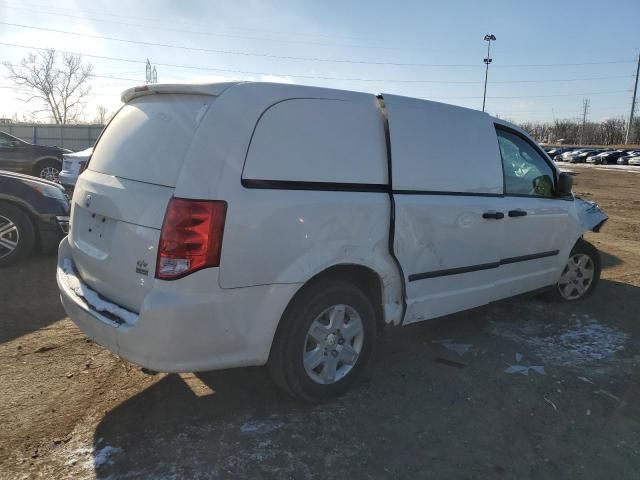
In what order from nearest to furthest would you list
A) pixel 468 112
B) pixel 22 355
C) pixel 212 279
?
1. pixel 212 279
2. pixel 22 355
3. pixel 468 112

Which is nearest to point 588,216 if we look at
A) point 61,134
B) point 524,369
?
point 524,369

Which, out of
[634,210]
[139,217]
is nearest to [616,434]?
[139,217]

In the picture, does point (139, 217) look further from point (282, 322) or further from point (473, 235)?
point (473, 235)

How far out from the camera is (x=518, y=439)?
9.93 feet

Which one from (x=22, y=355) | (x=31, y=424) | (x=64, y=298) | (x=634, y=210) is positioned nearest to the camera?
(x=31, y=424)

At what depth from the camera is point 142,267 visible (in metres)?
2.73

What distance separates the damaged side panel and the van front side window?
668 mm

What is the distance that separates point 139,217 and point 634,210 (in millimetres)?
15613

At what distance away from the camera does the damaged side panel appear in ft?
17.7

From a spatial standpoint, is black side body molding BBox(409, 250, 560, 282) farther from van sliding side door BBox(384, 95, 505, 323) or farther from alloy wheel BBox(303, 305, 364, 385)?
alloy wheel BBox(303, 305, 364, 385)

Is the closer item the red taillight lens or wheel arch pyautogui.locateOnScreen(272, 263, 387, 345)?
the red taillight lens

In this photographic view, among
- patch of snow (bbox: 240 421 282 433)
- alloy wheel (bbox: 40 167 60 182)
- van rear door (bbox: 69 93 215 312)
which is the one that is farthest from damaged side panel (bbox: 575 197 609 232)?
alloy wheel (bbox: 40 167 60 182)

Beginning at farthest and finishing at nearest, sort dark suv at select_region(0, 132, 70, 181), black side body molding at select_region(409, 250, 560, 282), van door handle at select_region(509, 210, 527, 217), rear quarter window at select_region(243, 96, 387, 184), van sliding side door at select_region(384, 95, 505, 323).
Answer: dark suv at select_region(0, 132, 70, 181) < van door handle at select_region(509, 210, 527, 217) < black side body molding at select_region(409, 250, 560, 282) < van sliding side door at select_region(384, 95, 505, 323) < rear quarter window at select_region(243, 96, 387, 184)

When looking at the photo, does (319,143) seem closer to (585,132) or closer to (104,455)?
(104,455)
